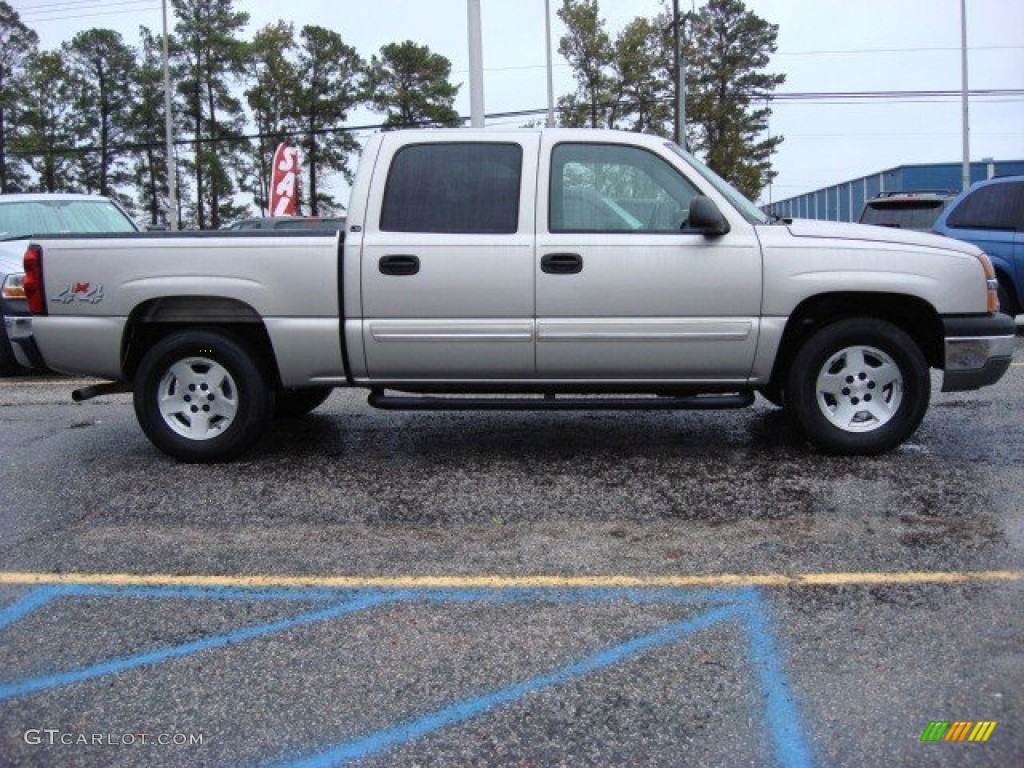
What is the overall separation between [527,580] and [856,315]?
2851 mm

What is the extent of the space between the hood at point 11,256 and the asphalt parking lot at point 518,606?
385 centimetres

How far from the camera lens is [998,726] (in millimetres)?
2709

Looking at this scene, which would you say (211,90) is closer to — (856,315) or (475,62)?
(475,62)

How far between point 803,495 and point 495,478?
1.66 m

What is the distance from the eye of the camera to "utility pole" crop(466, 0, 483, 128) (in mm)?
16516

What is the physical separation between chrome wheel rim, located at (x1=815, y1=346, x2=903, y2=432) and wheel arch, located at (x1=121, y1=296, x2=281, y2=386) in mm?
3225

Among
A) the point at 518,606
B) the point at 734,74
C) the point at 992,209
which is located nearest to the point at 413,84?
the point at 734,74

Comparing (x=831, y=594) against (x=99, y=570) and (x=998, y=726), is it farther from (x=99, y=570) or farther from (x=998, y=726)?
(x=99, y=570)

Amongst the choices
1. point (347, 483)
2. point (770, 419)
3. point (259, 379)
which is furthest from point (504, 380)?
point (770, 419)

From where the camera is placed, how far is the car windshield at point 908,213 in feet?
47.6

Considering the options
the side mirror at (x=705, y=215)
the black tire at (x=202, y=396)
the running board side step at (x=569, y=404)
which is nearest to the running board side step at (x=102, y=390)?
the black tire at (x=202, y=396)

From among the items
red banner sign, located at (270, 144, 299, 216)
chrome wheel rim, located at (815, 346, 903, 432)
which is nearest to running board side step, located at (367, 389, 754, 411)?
chrome wheel rim, located at (815, 346, 903, 432)

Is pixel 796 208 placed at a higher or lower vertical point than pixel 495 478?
higher

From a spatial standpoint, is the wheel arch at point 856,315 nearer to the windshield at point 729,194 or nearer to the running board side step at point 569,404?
the running board side step at point 569,404
